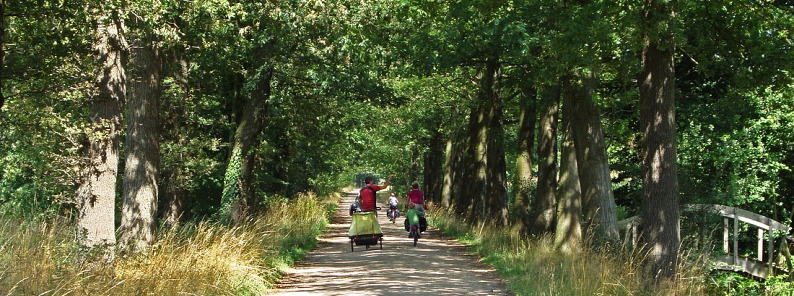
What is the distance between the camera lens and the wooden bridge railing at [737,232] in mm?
21372

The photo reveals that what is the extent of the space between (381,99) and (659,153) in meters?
9.66

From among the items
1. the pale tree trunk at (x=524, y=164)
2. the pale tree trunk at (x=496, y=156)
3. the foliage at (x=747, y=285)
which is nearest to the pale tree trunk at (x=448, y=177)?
the pale tree trunk at (x=496, y=156)

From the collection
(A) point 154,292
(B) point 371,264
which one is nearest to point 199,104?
(B) point 371,264

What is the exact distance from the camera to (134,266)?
10305 millimetres

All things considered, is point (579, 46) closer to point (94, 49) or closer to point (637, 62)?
point (637, 62)

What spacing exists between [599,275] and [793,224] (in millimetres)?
14992

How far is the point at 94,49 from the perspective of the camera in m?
12.0

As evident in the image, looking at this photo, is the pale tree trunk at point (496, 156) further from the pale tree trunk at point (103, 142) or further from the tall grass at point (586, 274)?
the pale tree trunk at point (103, 142)

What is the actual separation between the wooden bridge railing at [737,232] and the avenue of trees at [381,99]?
0.58 m

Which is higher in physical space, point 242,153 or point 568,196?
point 242,153

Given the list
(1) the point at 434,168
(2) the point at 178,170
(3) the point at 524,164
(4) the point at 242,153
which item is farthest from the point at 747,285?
(1) the point at 434,168

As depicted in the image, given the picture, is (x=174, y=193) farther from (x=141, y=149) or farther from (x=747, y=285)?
(x=747, y=285)

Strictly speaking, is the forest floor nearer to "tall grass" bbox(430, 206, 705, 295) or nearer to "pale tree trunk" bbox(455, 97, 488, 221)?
"tall grass" bbox(430, 206, 705, 295)

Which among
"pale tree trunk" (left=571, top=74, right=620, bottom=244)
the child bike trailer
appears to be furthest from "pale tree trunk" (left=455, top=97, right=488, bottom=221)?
"pale tree trunk" (left=571, top=74, right=620, bottom=244)
